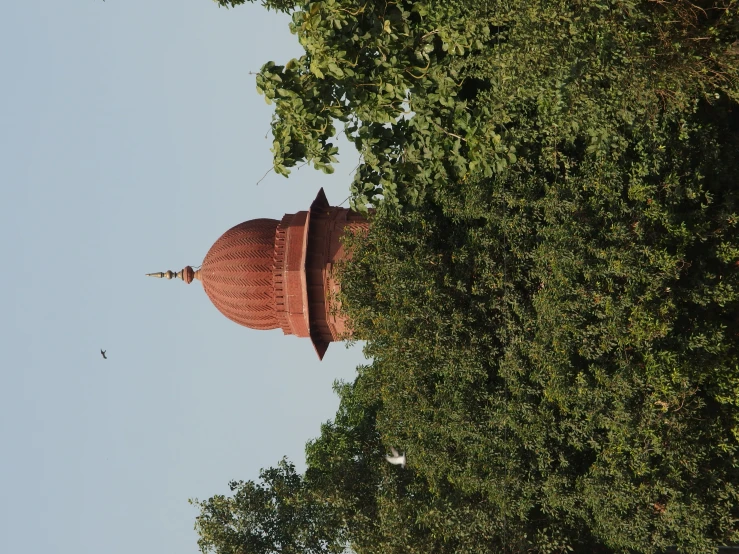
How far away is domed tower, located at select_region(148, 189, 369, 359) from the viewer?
1592cm

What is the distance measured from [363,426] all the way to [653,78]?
47.7ft

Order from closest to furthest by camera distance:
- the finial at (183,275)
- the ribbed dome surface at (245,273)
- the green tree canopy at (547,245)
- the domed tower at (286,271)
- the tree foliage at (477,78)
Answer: the tree foliage at (477,78) → the green tree canopy at (547,245) → the domed tower at (286,271) → the ribbed dome surface at (245,273) → the finial at (183,275)

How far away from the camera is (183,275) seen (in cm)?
1800

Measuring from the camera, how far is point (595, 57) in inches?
446

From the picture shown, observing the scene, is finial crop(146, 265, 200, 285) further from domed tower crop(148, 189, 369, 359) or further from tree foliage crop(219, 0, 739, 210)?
tree foliage crop(219, 0, 739, 210)

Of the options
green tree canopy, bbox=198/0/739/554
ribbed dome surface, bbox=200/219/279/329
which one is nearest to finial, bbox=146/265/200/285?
ribbed dome surface, bbox=200/219/279/329

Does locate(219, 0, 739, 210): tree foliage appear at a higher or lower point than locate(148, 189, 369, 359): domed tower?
higher

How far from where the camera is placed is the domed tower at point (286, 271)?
1592cm

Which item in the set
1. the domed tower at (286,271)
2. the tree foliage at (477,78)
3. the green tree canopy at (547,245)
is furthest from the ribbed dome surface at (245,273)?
the tree foliage at (477,78)

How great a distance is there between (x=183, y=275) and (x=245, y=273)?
2186mm

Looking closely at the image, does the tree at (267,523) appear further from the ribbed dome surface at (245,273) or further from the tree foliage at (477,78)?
the tree foliage at (477,78)

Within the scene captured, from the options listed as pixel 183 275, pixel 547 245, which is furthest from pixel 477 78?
pixel 183 275

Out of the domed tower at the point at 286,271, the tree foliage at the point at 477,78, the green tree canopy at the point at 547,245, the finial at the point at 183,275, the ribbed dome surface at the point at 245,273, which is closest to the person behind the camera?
the tree foliage at the point at 477,78

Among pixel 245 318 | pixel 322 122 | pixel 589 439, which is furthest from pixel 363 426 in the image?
pixel 322 122
